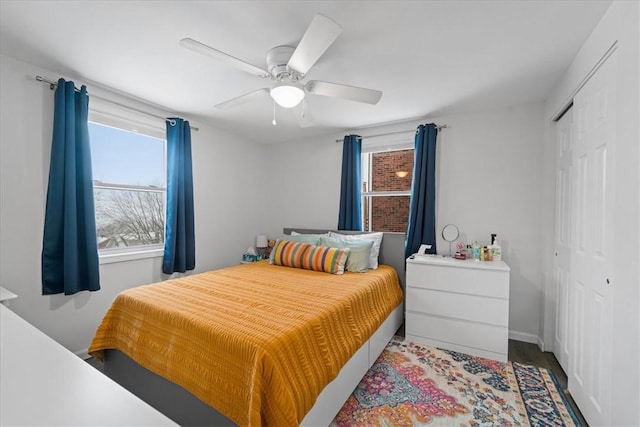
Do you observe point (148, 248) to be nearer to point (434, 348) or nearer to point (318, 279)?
point (318, 279)

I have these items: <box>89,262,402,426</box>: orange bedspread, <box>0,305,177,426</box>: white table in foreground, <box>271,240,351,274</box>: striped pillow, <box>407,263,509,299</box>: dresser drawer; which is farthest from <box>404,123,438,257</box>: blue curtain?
<box>0,305,177,426</box>: white table in foreground

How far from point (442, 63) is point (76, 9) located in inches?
92.4

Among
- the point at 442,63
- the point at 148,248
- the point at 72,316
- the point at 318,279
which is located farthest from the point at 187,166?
the point at 442,63

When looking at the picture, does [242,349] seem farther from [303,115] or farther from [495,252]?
[495,252]

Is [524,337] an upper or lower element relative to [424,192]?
lower

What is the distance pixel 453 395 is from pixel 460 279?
99cm

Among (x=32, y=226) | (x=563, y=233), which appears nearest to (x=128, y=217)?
(x=32, y=226)

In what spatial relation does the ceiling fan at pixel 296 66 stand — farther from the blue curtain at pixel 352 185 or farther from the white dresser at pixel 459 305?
the white dresser at pixel 459 305

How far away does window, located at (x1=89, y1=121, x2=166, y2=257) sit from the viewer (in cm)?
269

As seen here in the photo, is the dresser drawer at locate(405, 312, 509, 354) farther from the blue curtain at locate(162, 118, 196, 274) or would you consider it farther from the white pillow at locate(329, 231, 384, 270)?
the blue curtain at locate(162, 118, 196, 274)

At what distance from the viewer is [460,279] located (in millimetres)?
2586

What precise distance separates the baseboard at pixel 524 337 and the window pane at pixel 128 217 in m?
3.89

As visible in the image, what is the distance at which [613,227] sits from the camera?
143 cm

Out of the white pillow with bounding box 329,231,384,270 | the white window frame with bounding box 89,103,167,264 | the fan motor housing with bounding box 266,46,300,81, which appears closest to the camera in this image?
the fan motor housing with bounding box 266,46,300,81
